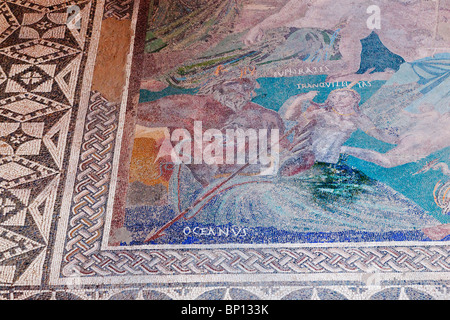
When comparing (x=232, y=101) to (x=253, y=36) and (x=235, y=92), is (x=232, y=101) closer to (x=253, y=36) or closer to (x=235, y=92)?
(x=235, y=92)

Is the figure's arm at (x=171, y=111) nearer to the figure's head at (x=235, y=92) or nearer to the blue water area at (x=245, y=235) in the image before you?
the figure's head at (x=235, y=92)

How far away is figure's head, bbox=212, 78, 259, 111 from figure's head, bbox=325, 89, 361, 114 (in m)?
0.55

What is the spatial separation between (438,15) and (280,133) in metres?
1.64

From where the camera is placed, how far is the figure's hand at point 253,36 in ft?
14.9

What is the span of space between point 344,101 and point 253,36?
35.5 inches

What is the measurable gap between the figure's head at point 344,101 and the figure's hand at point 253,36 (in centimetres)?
75

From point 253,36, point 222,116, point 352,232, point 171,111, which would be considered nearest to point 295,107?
point 222,116

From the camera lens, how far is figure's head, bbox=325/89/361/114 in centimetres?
417

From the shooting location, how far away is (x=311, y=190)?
387 centimetres

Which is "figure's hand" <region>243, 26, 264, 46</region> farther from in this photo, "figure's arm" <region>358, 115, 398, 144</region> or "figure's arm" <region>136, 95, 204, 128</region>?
"figure's arm" <region>358, 115, 398, 144</region>

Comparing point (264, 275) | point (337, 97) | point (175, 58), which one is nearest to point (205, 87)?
point (175, 58)

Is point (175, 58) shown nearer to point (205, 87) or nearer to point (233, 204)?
point (205, 87)

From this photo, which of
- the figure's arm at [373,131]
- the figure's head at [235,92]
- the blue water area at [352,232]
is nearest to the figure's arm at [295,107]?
the blue water area at [352,232]

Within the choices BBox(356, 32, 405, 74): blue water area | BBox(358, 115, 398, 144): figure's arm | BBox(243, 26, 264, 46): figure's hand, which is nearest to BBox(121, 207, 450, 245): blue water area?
BBox(358, 115, 398, 144): figure's arm
